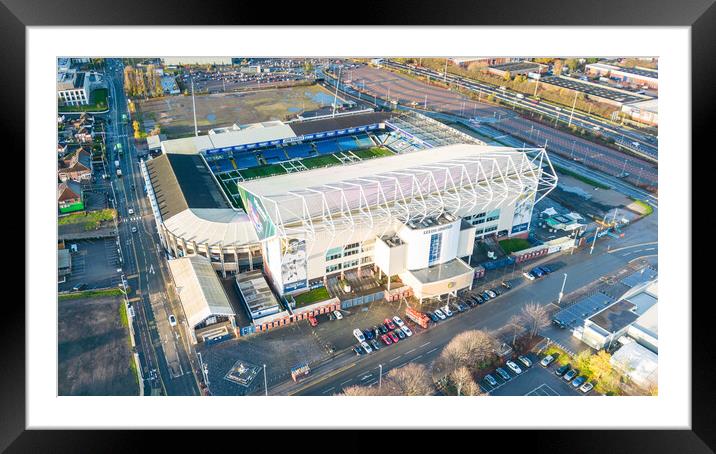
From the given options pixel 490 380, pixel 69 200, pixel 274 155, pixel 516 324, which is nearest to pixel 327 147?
pixel 274 155

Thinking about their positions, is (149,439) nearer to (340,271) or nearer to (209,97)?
(340,271)

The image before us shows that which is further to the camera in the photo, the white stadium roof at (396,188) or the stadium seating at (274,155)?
the stadium seating at (274,155)

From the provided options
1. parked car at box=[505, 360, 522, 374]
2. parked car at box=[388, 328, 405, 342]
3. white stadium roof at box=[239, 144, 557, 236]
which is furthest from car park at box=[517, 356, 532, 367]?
white stadium roof at box=[239, 144, 557, 236]

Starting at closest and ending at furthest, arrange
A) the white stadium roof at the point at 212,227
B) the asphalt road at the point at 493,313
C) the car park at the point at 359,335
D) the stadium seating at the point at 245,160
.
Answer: the asphalt road at the point at 493,313, the car park at the point at 359,335, the white stadium roof at the point at 212,227, the stadium seating at the point at 245,160

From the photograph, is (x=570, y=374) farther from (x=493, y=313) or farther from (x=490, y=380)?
(x=493, y=313)

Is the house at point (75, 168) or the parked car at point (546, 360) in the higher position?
the house at point (75, 168)

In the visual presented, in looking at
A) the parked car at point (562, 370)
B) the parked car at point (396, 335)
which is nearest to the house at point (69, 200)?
the parked car at point (396, 335)

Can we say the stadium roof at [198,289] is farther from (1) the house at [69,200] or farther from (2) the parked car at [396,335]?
(1) the house at [69,200]
